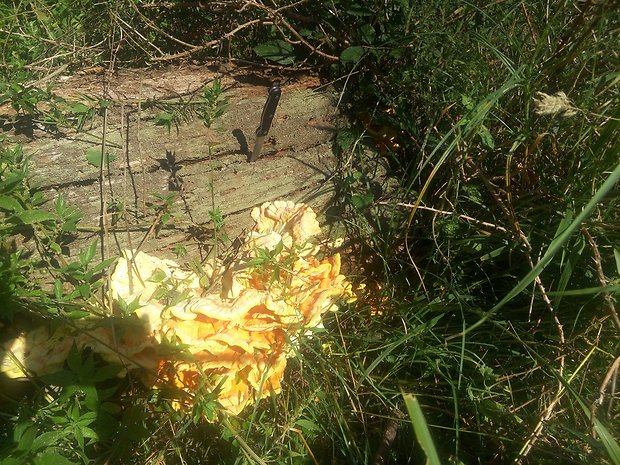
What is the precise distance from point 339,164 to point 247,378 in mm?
1398

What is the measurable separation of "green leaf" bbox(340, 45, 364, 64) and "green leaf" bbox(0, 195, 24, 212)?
193 cm

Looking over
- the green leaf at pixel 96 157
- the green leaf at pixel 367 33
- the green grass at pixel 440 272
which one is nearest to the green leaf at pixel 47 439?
the green grass at pixel 440 272

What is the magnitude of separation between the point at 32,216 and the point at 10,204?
0.33 ft

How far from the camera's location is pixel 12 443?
1.89 m

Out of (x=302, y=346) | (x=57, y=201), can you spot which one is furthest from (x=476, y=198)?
(x=57, y=201)

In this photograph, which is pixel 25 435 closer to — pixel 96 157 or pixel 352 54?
pixel 96 157

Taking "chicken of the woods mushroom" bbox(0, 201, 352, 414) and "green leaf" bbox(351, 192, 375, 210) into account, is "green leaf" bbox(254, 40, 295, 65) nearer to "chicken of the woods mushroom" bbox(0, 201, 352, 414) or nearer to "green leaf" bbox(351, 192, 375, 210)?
"green leaf" bbox(351, 192, 375, 210)

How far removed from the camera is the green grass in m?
2.28

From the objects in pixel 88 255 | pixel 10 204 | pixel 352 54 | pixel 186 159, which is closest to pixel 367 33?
pixel 352 54

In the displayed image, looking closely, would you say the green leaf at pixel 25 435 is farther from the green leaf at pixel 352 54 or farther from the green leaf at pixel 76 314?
the green leaf at pixel 352 54

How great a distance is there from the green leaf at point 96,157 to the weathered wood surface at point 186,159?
0.03 metres

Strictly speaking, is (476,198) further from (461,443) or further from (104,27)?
(104,27)

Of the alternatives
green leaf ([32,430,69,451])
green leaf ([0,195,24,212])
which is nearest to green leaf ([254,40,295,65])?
green leaf ([0,195,24,212])

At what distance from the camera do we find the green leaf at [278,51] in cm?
321
